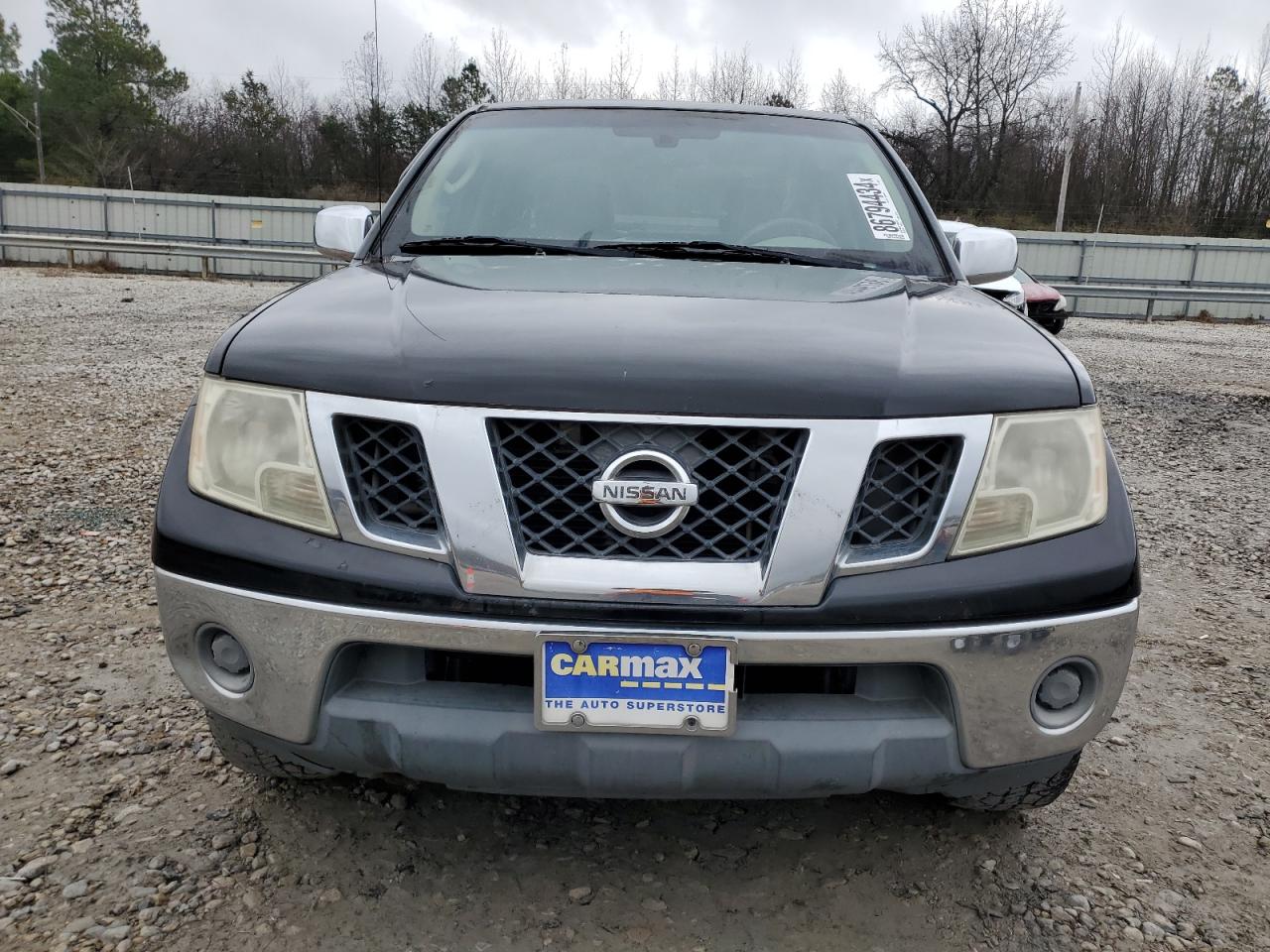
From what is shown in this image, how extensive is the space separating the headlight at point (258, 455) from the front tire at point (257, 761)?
0.47m

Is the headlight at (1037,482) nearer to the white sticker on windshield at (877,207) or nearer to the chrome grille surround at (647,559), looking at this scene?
the chrome grille surround at (647,559)

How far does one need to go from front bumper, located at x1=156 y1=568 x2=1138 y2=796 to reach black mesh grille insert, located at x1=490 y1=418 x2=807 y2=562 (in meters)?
0.13

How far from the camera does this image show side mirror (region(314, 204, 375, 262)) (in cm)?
292

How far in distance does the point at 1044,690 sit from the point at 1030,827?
68 centimetres

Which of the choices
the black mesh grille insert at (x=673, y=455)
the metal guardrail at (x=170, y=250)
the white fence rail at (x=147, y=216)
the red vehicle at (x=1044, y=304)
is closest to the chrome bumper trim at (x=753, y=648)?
the black mesh grille insert at (x=673, y=455)

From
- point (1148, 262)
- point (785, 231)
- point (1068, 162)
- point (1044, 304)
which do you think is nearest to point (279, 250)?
point (1044, 304)

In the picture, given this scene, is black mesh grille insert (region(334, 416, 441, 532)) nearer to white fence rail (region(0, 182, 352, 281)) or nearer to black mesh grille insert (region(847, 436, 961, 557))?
black mesh grille insert (region(847, 436, 961, 557))

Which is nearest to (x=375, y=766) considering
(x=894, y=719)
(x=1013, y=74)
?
(x=894, y=719)

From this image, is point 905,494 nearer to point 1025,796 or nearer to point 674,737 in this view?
point 674,737

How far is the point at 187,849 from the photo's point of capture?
6.68 feet

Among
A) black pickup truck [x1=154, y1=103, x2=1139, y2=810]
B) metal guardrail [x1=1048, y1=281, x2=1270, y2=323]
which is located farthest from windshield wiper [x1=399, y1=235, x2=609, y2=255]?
metal guardrail [x1=1048, y1=281, x2=1270, y2=323]

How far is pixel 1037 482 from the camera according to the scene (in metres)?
1.72

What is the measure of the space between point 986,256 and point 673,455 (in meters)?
1.63

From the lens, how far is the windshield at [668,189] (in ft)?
8.68
